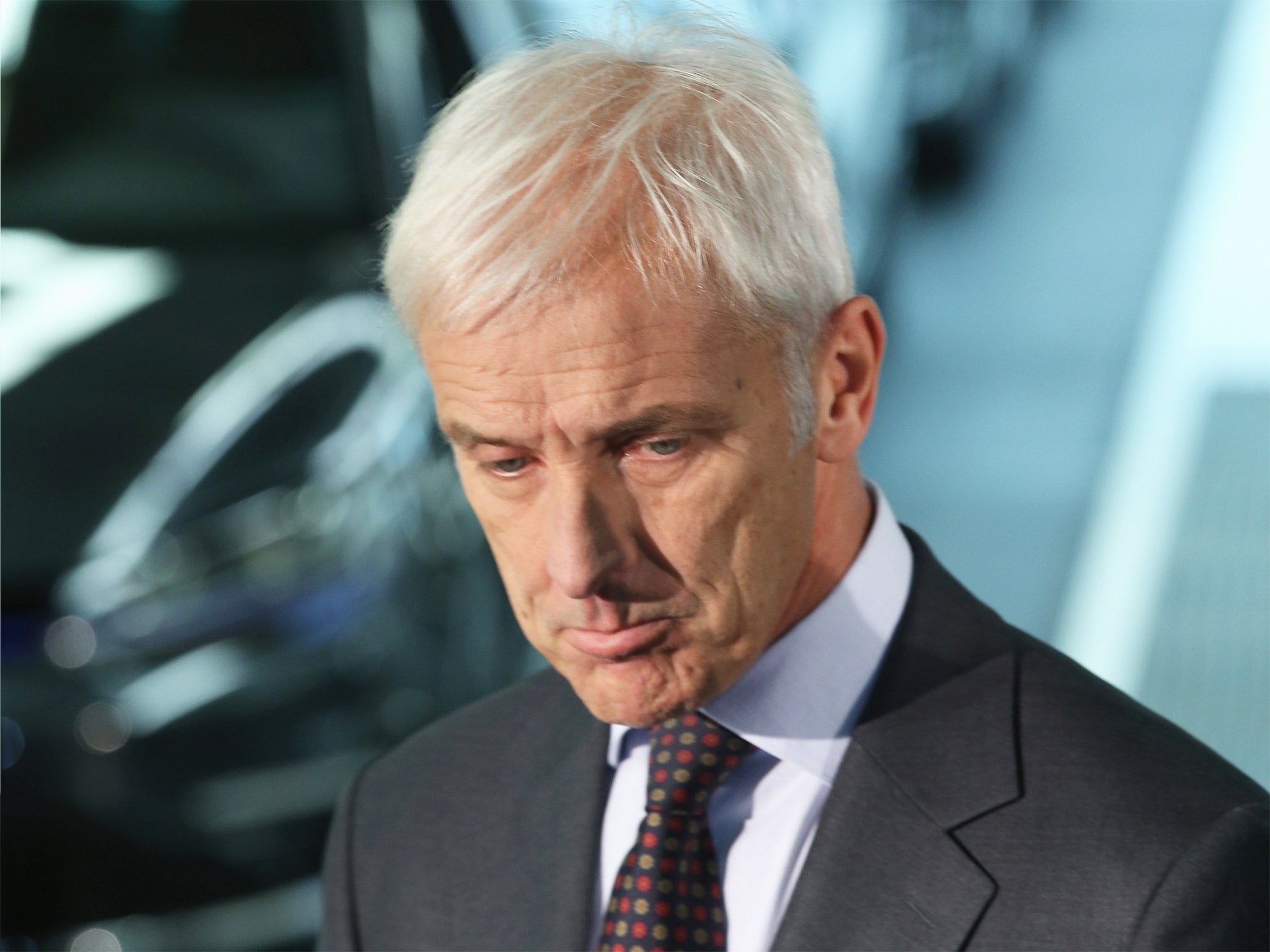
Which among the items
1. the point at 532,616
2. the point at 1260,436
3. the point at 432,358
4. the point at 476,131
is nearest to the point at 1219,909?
the point at 532,616

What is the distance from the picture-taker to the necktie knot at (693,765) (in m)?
1.33

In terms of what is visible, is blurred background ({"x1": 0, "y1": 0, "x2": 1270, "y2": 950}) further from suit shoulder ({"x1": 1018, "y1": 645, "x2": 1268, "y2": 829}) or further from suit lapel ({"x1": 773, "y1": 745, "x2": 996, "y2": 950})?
suit lapel ({"x1": 773, "y1": 745, "x2": 996, "y2": 950})

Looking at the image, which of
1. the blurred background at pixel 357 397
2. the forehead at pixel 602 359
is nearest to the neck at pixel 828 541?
the forehead at pixel 602 359

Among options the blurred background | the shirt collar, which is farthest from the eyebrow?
the blurred background

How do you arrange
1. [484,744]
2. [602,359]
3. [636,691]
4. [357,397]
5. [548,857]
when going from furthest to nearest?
[357,397] < [484,744] < [548,857] < [636,691] < [602,359]

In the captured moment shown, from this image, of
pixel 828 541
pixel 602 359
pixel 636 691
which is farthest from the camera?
pixel 828 541

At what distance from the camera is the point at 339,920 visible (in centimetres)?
163

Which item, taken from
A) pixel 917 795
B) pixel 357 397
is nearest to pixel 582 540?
pixel 917 795

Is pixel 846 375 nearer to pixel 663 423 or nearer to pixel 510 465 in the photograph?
pixel 663 423

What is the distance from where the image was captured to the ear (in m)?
1.30

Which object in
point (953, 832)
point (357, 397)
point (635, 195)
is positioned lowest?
point (357, 397)

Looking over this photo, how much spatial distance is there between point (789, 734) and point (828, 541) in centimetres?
21

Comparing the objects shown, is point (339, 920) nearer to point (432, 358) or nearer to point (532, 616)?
point (532, 616)

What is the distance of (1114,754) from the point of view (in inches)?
48.0
